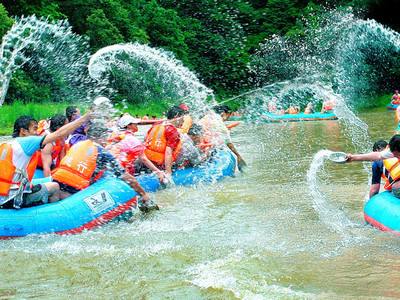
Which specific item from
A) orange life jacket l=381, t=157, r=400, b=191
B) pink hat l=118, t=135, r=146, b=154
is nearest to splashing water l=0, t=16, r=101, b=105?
pink hat l=118, t=135, r=146, b=154

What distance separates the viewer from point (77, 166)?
22.5 ft

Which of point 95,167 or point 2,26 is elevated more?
point 2,26

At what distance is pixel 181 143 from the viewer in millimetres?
9555

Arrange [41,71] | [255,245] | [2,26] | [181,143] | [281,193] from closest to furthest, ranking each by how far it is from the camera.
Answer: [255,245], [281,193], [181,143], [2,26], [41,71]

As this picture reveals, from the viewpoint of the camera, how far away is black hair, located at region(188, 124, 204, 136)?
10.3 m

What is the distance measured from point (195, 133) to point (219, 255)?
493cm

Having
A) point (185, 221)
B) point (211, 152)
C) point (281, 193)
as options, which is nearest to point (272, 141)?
point (211, 152)

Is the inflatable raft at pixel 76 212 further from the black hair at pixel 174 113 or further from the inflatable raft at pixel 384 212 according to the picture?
the black hair at pixel 174 113

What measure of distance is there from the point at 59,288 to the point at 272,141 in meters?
12.3

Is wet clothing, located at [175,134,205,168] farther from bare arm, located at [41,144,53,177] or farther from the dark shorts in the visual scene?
the dark shorts

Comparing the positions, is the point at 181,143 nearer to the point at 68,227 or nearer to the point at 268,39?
the point at 68,227

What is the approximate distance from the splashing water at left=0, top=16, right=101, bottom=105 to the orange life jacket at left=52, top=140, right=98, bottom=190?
20.6 metres

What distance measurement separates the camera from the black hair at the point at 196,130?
10.3 meters

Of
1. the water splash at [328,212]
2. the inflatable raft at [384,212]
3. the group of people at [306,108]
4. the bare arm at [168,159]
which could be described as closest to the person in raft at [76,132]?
the bare arm at [168,159]
